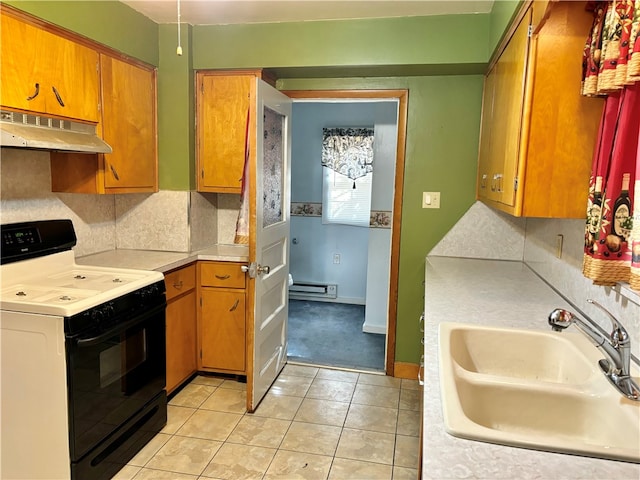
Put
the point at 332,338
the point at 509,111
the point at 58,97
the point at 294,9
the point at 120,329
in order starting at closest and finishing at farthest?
the point at 509,111 < the point at 120,329 < the point at 58,97 < the point at 294,9 < the point at 332,338

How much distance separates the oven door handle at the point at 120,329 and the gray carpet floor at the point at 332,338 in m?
1.45

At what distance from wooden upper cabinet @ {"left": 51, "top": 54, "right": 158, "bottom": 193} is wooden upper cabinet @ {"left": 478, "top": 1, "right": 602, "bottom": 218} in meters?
2.16

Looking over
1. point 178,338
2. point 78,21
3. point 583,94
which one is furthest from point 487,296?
point 78,21

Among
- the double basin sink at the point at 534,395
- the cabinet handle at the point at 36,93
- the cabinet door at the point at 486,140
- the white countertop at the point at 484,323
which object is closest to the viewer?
the white countertop at the point at 484,323

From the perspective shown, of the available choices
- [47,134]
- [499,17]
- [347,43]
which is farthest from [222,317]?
[499,17]

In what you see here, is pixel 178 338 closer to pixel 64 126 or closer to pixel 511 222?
pixel 64 126

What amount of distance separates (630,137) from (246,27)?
2.39m

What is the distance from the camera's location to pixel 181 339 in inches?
113

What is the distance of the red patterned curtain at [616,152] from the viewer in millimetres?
1134

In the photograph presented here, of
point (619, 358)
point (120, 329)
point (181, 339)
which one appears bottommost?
point (181, 339)

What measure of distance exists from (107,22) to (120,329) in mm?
1700

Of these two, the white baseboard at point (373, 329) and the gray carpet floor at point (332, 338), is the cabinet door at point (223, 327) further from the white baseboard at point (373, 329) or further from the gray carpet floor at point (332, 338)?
the white baseboard at point (373, 329)

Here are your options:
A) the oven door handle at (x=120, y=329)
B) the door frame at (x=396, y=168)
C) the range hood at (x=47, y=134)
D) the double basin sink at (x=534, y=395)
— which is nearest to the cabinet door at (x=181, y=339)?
the oven door handle at (x=120, y=329)

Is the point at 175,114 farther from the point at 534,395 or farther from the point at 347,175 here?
the point at 534,395
